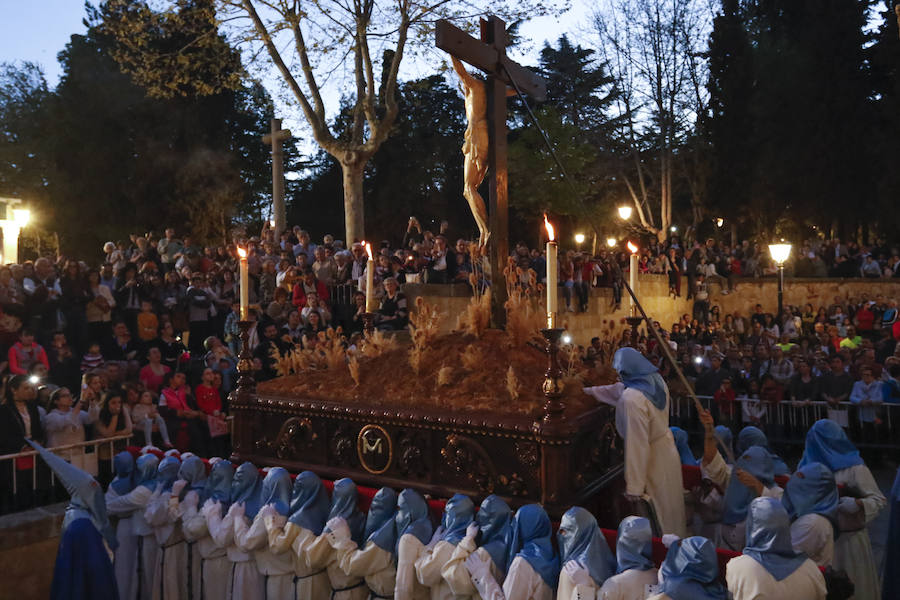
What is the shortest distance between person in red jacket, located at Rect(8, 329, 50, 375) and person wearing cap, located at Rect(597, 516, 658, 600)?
7058 millimetres

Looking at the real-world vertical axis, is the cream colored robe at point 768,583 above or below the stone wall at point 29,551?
above

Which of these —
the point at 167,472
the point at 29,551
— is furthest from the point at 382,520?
the point at 29,551

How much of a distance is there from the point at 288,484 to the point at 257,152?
28.5 m

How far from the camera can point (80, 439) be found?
21.8 ft

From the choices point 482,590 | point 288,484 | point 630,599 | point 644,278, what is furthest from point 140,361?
point 644,278

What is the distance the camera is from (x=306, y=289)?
11.5 meters

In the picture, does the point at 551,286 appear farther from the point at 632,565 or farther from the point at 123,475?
the point at 123,475

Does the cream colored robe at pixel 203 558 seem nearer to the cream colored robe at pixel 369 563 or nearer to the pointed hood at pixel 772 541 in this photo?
the cream colored robe at pixel 369 563

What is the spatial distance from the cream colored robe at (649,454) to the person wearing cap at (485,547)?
36.0 inches

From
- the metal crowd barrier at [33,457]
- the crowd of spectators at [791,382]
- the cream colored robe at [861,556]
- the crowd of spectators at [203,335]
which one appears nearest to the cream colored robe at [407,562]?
the crowd of spectators at [203,335]

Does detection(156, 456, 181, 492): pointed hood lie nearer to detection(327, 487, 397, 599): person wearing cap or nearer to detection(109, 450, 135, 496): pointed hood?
detection(109, 450, 135, 496): pointed hood

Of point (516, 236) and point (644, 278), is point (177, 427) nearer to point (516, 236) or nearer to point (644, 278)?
point (644, 278)

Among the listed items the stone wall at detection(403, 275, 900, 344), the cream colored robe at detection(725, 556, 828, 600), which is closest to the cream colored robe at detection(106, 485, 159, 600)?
the cream colored robe at detection(725, 556, 828, 600)

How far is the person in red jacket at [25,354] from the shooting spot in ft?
26.4
